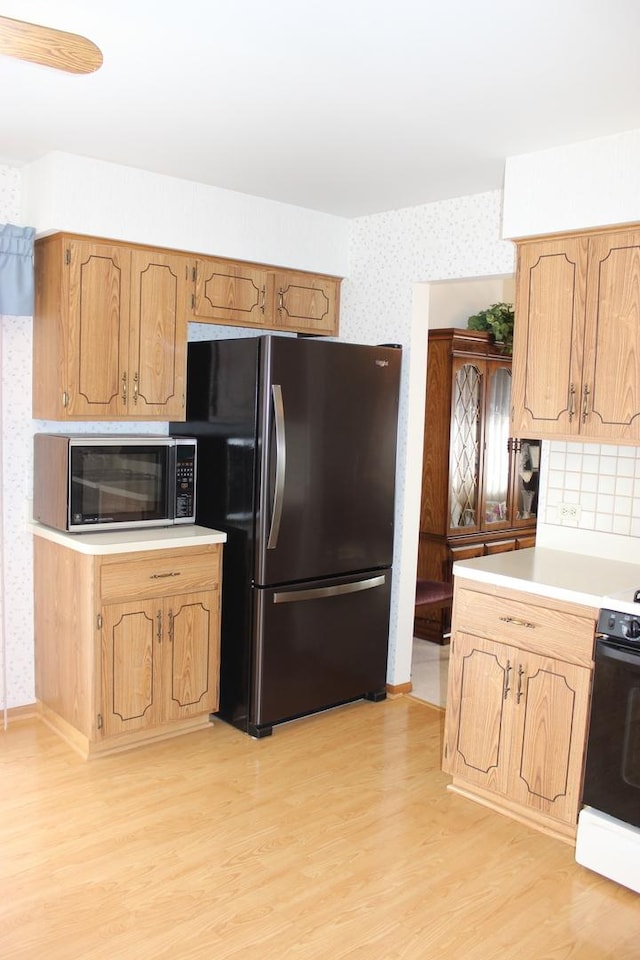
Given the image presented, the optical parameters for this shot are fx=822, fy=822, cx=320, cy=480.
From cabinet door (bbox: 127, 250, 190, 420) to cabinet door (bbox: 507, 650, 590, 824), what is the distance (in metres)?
1.86

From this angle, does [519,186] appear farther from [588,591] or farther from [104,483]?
[104,483]

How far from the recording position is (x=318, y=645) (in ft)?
12.3

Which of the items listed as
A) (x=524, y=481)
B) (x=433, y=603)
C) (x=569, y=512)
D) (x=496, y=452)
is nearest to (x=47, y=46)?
(x=569, y=512)

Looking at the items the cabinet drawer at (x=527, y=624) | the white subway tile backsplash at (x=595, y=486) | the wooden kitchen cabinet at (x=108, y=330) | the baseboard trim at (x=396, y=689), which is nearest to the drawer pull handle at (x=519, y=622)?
the cabinet drawer at (x=527, y=624)

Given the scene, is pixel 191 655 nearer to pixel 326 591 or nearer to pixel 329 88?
pixel 326 591

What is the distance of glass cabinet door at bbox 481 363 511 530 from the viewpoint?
5.31m

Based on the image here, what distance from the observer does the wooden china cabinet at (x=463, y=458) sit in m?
5.04

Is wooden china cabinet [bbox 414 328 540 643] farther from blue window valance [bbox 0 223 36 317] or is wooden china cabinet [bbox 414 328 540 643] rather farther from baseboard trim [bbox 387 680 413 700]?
blue window valance [bbox 0 223 36 317]

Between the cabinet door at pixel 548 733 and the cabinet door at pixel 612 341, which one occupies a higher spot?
the cabinet door at pixel 612 341

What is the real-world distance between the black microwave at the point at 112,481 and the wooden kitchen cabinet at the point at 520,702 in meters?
1.34

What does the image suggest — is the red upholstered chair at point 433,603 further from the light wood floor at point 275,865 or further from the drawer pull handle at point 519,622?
the drawer pull handle at point 519,622

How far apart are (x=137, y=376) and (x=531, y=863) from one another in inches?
95.1

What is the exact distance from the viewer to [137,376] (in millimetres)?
3545

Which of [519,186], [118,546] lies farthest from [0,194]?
[519,186]
